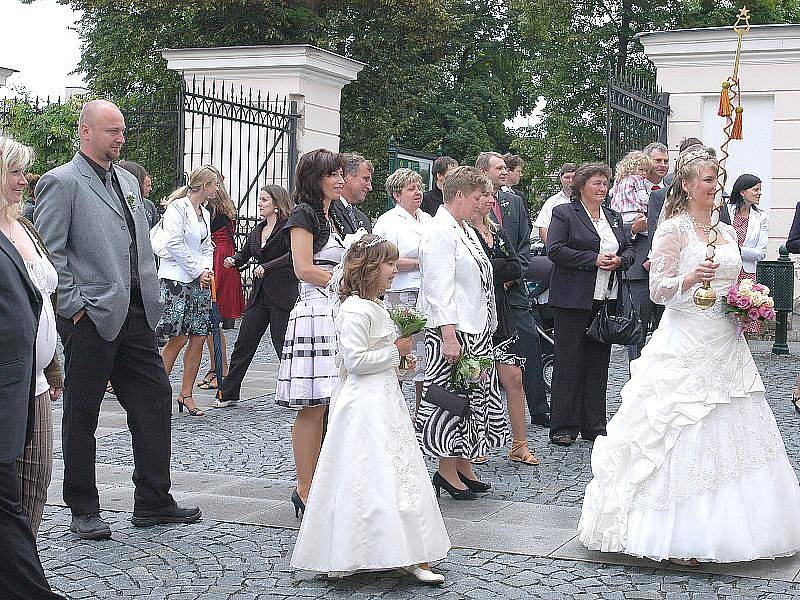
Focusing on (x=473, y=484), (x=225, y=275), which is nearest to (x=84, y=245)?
(x=473, y=484)

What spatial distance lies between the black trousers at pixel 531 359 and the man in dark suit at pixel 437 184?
1.16 metres

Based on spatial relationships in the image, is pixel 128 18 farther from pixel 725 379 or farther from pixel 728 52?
pixel 725 379

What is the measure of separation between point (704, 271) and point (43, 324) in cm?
310

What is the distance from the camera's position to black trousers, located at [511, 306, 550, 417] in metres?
8.94

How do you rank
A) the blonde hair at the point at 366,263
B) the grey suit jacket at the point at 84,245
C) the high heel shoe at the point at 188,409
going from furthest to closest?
1. the high heel shoe at the point at 188,409
2. the grey suit jacket at the point at 84,245
3. the blonde hair at the point at 366,263

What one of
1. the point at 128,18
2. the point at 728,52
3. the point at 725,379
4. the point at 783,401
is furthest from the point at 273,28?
the point at 725,379

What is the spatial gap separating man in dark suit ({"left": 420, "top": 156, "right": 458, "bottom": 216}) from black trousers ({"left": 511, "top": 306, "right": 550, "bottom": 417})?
3.80 feet

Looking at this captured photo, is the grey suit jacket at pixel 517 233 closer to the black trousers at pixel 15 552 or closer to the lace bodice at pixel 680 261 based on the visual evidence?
the lace bodice at pixel 680 261

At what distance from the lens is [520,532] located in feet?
19.7

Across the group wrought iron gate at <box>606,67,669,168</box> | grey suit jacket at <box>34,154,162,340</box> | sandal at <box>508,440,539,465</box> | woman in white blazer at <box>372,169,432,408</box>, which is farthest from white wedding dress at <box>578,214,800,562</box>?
wrought iron gate at <box>606,67,669,168</box>

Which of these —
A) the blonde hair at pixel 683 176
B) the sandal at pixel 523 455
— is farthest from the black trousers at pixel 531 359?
the blonde hair at pixel 683 176

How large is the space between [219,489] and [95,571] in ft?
5.47

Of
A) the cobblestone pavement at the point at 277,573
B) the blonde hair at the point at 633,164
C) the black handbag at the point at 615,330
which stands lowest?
the cobblestone pavement at the point at 277,573

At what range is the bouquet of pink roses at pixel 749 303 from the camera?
5547 mm
